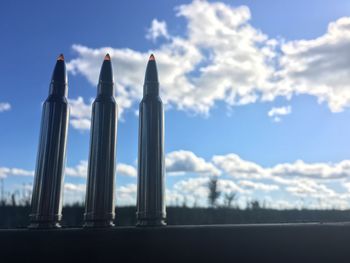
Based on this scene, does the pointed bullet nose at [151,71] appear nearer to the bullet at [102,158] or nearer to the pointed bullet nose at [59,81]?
the bullet at [102,158]

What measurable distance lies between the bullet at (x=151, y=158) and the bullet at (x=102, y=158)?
0.18 m

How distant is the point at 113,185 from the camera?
218 cm

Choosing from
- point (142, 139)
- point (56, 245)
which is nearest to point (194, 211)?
point (142, 139)

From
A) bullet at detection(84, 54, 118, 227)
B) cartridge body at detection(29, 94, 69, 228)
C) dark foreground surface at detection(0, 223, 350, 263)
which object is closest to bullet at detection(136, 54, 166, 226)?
bullet at detection(84, 54, 118, 227)

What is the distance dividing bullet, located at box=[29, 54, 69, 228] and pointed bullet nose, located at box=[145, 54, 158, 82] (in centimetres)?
54

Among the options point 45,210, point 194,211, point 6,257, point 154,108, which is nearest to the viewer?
point 6,257

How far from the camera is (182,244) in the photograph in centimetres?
184

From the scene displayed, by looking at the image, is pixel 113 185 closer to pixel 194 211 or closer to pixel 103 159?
pixel 103 159

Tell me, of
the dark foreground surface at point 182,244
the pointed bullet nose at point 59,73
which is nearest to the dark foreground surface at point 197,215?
the dark foreground surface at point 182,244

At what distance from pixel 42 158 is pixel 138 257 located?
0.87 meters

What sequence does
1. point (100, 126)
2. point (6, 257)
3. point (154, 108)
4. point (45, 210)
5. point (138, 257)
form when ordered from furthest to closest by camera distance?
1. point (154, 108)
2. point (100, 126)
3. point (45, 210)
4. point (138, 257)
5. point (6, 257)

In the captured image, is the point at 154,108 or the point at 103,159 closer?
the point at 103,159

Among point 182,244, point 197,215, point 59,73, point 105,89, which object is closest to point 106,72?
point 105,89

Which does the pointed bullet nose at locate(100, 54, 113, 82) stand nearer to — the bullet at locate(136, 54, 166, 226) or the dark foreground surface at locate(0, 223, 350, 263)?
the bullet at locate(136, 54, 166, 226)
